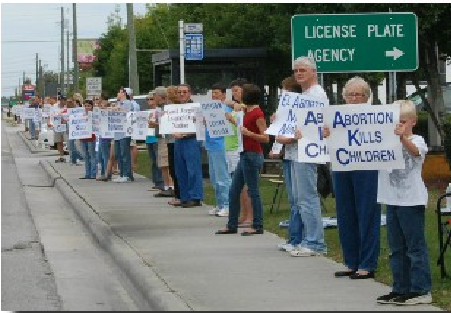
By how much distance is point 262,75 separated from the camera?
93.3 ft

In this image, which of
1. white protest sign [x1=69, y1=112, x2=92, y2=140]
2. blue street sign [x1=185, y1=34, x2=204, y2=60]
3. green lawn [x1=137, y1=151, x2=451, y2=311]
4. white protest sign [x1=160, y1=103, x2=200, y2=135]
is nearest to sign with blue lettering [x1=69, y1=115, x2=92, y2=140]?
white protest sign [x1=69, y1=112, x2=92, y2=140]

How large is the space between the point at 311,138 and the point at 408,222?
3.07 meters

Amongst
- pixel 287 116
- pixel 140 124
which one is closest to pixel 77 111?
pixel 140 124

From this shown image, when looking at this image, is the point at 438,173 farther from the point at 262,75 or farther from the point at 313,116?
the point at 313,116

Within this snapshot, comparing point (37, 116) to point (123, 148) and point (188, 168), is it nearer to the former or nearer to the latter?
point (123, 148)

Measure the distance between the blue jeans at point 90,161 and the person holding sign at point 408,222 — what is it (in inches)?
755

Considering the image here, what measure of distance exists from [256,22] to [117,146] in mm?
17750

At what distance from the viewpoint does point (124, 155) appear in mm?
26578

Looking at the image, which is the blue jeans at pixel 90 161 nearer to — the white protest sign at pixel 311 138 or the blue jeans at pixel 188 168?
the blue jeans at pixel 188 168

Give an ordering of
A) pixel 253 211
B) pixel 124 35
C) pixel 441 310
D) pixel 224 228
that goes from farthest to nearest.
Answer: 1. pixel 124 35
2. pixel 224 228
3. pixel 253 211
4. pixel 441 310

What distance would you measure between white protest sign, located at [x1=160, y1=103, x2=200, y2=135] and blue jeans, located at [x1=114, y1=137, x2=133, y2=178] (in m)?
5.14

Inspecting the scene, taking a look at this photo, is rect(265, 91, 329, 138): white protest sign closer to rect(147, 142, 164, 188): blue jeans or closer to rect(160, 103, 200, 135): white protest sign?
rect(160, 103, 200, 135): white protest sign

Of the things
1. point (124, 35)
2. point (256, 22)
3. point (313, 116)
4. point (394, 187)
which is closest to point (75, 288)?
point (313, 116)

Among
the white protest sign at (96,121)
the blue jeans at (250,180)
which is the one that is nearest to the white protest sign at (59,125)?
the white protest sign at (96,121)
